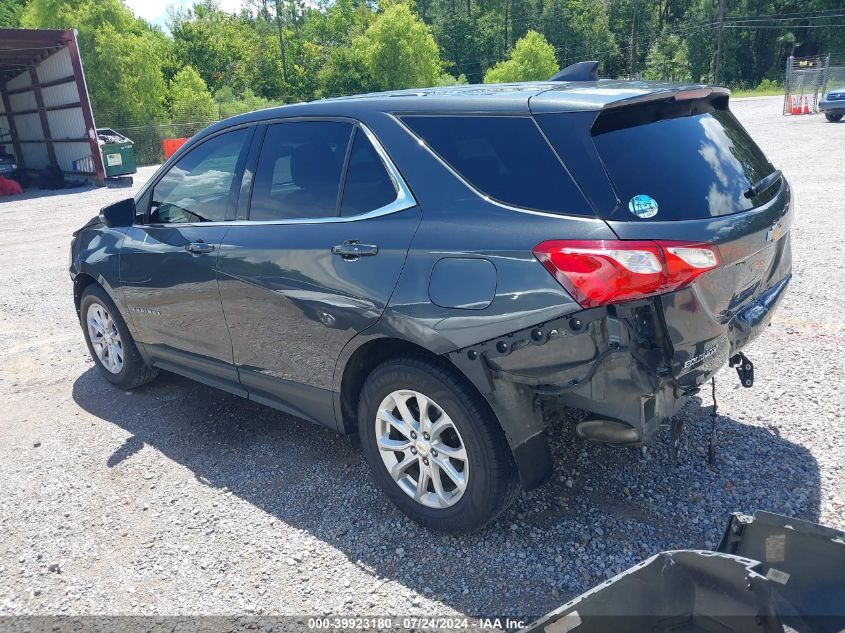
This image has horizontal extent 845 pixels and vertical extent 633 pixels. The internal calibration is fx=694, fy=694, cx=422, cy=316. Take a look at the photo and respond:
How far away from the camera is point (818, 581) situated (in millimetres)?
2062

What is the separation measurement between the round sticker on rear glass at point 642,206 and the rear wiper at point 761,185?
0.61 m

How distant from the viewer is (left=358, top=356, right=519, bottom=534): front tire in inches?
115

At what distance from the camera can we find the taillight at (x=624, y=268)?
252 centimetres

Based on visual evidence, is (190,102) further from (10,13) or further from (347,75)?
(10,13)

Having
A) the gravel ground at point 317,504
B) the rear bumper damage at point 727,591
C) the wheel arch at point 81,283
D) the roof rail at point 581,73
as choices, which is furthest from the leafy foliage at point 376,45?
the rear bumper damage at point 727,591

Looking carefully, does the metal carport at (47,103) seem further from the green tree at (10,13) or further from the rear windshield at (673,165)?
the green tree at (10,13)

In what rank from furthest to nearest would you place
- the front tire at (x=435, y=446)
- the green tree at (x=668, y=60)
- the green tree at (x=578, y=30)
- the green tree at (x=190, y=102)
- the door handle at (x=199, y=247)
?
the green tree at (x=578, y=30) < the green tree at (x=668, y=60) < the green tree at (x=190, y=102) < the door handle at (x=199, y=247) < the front tire at (x=435, y=446)

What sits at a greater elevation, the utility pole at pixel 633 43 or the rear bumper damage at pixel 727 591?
the utility pole at pixel 633 43

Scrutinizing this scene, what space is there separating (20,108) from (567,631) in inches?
1175

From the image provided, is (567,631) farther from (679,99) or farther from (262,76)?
(262,76)

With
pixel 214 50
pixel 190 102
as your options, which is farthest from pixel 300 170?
pixel 214 50

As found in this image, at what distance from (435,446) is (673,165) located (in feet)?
5.11

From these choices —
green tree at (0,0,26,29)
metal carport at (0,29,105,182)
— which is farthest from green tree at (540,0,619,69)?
metal carport at (0,29,105,182)

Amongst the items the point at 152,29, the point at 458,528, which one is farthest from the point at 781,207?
the point at 152,29
